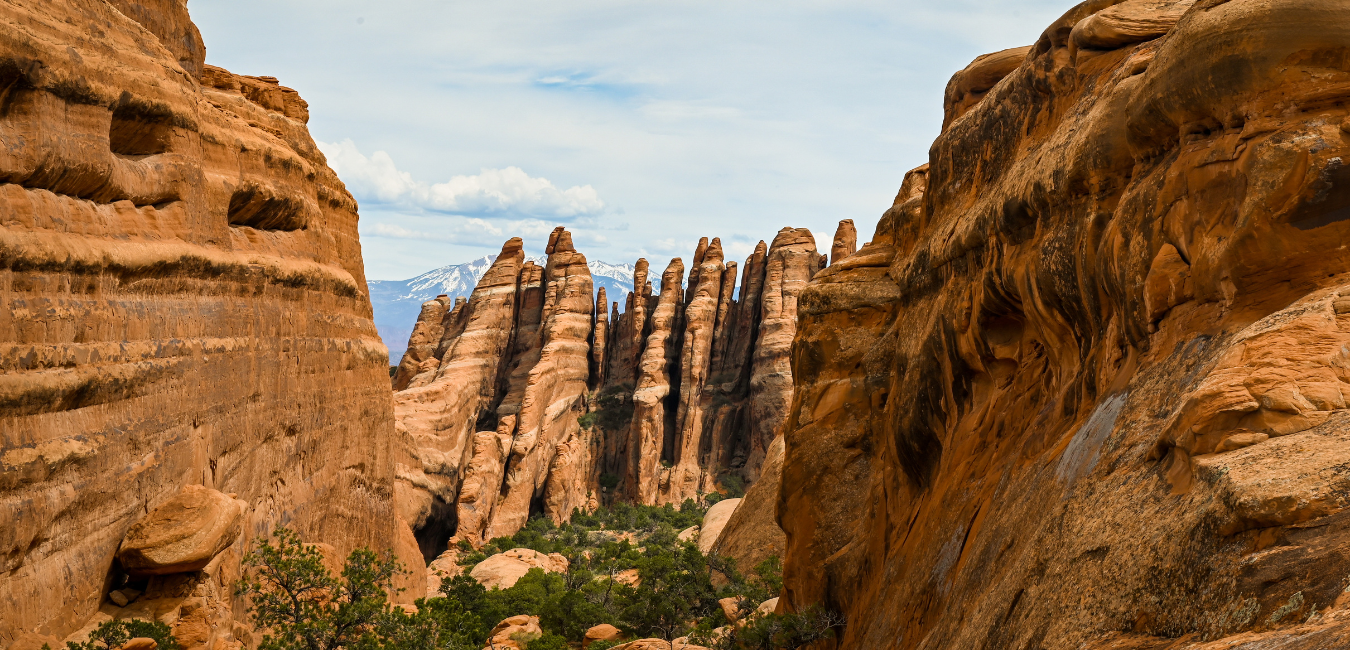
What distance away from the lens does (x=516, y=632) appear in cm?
3122

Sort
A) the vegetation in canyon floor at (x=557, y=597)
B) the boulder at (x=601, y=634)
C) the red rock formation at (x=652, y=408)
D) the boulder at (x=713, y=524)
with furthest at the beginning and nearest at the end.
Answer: the red rock formation at (x=652, y=408), the boulder at (x=713, y=524), the boulder at (x=601, y=634), the vegetation in canyon floor at (x=557, y=597)

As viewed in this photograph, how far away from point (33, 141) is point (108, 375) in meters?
4.09

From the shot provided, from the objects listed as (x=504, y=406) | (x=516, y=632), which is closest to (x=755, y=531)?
(x=516, y=632)

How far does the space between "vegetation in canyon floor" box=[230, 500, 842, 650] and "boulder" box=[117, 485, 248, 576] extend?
165 cm

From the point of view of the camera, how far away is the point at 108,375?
619 inches

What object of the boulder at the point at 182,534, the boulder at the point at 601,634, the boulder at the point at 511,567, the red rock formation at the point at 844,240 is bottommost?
the boulder at the point at 511,567

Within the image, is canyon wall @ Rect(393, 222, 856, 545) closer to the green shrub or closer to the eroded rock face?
the green shrub

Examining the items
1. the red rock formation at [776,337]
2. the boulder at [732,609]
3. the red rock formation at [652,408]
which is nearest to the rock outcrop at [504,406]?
the red rock formation at [652,408]

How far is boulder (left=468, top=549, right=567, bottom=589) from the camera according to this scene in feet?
147

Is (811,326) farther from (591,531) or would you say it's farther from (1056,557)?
(591,531)

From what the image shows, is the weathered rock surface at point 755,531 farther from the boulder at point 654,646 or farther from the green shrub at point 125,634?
the green shrub at point 125,634

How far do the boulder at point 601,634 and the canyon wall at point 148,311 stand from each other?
954 centimetres

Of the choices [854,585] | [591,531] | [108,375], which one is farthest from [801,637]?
[591,531]

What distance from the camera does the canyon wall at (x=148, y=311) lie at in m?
14.4
